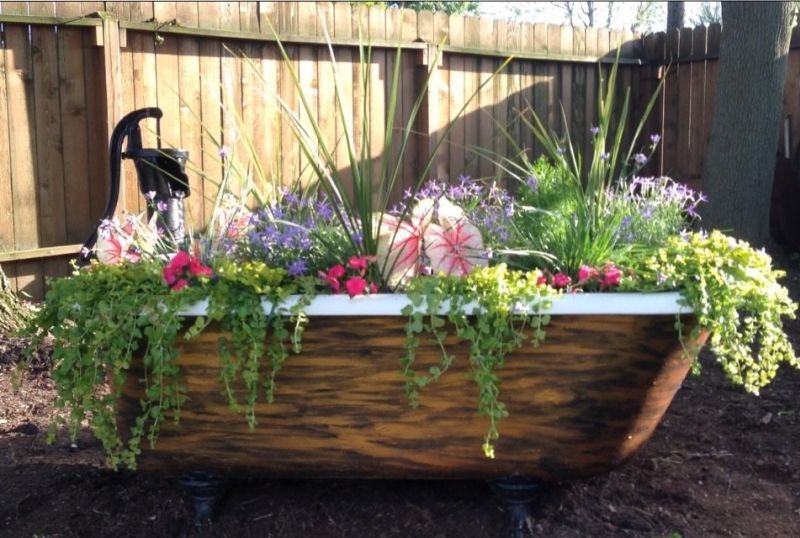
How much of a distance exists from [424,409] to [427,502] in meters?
0.42

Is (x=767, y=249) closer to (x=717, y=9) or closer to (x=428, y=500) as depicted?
(x=428, y=500)

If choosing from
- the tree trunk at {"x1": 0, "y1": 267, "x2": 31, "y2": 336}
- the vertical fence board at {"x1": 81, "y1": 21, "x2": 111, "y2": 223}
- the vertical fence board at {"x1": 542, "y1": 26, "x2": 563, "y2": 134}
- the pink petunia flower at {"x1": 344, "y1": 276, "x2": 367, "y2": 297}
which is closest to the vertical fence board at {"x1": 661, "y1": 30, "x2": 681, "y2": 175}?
the vertical fence board at {"x1": 542, "y1": 26, "x2": 563, "y2": 134}

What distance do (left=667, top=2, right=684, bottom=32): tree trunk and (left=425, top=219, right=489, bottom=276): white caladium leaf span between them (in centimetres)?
1146

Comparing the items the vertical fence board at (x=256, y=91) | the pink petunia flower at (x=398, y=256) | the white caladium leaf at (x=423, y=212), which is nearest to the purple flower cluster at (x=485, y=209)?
the white caladium leaf at (x=423, y=212)

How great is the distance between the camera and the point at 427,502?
2670 millimetres

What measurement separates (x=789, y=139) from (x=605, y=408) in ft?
16.0

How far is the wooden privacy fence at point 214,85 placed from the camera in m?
4.78

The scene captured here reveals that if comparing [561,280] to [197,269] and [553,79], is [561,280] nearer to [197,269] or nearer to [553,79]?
[197,269]

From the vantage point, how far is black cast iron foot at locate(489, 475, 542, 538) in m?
2.50

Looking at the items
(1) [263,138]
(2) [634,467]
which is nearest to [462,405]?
(2) [634,467]

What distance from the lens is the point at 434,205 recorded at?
2.55 m

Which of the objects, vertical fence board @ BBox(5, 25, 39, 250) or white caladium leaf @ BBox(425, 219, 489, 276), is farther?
vertical fence board @ BBox(5, 25, 39, 250)

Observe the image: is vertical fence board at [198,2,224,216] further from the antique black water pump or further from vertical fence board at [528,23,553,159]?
vertical fence board at [528,23,553,159]

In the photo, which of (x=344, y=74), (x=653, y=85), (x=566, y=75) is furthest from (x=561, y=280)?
(x=653, y=85)
